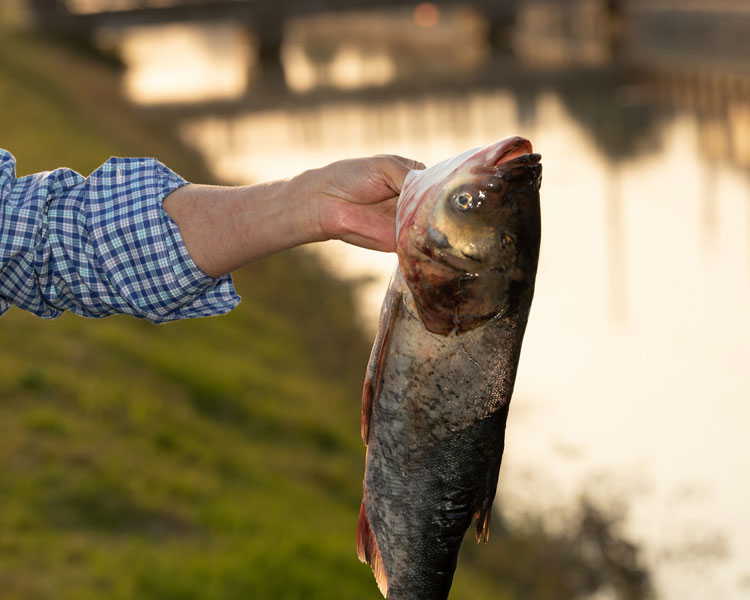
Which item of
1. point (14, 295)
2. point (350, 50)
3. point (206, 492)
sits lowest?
A: point (350, 50)

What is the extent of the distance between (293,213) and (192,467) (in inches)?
182

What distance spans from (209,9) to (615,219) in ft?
63.9

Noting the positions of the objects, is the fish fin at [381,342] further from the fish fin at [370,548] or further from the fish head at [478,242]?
the fish fin at [370,548]

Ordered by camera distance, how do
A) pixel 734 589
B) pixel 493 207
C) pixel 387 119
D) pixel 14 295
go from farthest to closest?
pixel 387 119, pixel 734 589, pixel 14 295, pixel 493 207

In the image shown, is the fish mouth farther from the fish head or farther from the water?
the water

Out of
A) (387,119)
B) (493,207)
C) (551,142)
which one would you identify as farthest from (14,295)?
(387,119)

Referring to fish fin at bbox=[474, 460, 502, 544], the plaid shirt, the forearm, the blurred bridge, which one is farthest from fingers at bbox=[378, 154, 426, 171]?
the blurred bridge

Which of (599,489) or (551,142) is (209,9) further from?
(599,489)

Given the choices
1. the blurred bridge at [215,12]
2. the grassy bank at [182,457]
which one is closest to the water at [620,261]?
the grassy bank at [182,457]

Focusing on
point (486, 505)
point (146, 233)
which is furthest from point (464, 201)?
point (146, 233)

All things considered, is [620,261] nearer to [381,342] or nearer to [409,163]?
[409,163]

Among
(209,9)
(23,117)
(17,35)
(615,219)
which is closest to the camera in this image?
(615,219)

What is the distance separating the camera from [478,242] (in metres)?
2.45

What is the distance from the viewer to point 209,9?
3234cm
